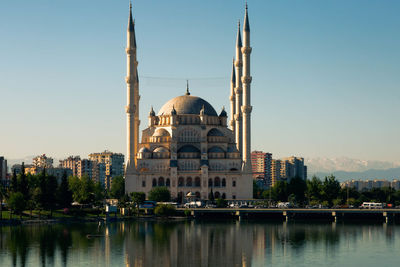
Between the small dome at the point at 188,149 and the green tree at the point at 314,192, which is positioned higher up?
the small dome at the point at 188,149

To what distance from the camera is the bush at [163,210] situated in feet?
397

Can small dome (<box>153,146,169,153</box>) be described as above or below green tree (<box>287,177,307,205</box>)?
above

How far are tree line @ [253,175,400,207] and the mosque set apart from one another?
6.37 meters

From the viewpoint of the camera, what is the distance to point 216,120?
157 meters

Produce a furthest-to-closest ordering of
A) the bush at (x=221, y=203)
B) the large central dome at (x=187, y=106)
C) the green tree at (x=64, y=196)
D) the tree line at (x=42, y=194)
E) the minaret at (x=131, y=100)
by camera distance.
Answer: the large central dome at (x=187, y=106)
the minaret at (x=131, y=100)
the bush at (x=221, y=203)
the green tree at (x=64, y=196)
the tree line at (x=42, y=194)

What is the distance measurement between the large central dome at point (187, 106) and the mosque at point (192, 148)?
210mm

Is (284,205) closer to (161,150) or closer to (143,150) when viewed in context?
(161,150)

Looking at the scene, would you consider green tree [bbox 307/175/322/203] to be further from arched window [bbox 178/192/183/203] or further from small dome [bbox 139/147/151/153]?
small dome [bbox 139/147/151/153]

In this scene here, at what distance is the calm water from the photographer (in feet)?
235

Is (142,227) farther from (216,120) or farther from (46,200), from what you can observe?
(216,120)

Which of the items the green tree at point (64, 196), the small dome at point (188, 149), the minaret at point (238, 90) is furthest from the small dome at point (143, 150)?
the green tree at point (64, 196)

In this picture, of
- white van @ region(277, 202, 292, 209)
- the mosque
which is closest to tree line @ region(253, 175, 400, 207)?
white van @ region(277, 202, 292, 209)

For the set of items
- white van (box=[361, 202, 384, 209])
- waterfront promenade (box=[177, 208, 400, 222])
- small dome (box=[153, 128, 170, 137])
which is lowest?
waterfront promenade (box=[177, 208, 400, 222])

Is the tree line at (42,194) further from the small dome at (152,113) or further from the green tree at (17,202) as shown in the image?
the small dome at (152,113)
